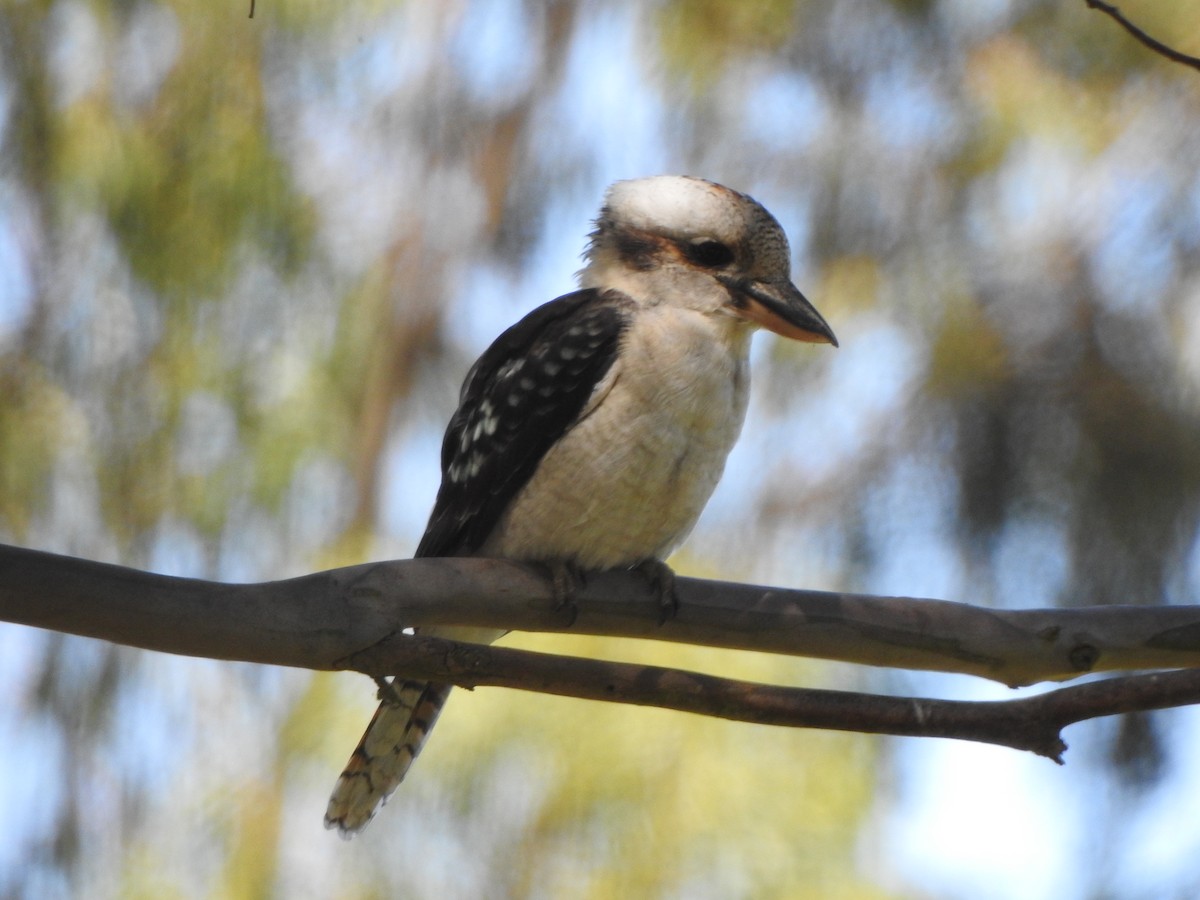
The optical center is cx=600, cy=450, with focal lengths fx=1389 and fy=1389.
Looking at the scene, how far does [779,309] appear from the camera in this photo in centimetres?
182

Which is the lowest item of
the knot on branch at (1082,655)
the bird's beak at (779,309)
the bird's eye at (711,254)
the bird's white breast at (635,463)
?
the knot on branch at (1082,655)

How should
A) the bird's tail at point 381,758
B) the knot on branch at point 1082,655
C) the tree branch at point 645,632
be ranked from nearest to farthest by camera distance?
the tree branch at point 645,632
the knot on branch at point 1082,655
the bird's tail at point 381,758

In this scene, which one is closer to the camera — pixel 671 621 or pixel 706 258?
pixel 671 621

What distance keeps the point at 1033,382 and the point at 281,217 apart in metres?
1.46

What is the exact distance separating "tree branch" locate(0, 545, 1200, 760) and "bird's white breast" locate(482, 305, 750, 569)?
0.52 ft

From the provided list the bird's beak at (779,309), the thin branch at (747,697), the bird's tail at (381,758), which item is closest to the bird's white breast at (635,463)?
the bird's beak at (779,309)

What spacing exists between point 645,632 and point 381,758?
0.55 m

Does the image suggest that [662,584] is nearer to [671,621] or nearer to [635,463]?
[671,621]

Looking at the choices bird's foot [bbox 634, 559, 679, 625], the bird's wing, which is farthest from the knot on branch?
the bird's wing

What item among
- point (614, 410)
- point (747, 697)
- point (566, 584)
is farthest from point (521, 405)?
point (747, 697)

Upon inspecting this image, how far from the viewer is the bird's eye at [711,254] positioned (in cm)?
190

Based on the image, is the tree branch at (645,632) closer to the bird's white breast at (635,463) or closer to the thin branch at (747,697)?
the thin branch at (747,697)

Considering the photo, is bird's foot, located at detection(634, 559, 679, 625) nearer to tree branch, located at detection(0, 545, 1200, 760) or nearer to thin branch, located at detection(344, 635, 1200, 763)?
tree branch, located at detection(0, 545, 1200, 760)

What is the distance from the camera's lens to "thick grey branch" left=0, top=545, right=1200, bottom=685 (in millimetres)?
1168
